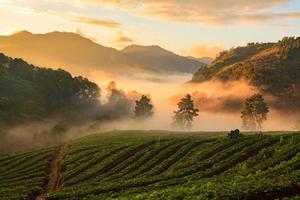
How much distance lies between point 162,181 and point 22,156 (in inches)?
2142

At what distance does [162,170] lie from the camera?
76.9 metres

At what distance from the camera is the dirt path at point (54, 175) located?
7994cm

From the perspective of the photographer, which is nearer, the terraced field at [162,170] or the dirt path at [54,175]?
the terraced field at [162,170]

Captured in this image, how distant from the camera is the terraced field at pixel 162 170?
45.6 meters

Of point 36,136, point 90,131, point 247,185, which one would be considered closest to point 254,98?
point 90,131

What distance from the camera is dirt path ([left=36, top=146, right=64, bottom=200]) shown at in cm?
7994

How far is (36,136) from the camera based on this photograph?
174875 mm

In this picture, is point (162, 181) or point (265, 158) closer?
point (162, 181)

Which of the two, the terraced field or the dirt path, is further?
the dirt path

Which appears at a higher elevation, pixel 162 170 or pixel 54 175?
pixel 162 170

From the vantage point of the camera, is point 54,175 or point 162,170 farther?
point 54,175

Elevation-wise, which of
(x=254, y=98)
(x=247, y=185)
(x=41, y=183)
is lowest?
(x=41, y=183)

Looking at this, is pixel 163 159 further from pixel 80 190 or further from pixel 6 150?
pixel 6 150

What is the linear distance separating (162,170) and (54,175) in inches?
922
